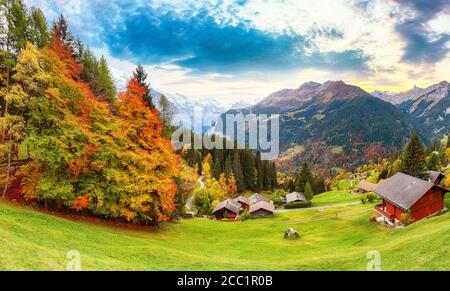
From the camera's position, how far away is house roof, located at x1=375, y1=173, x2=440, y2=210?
43031mm

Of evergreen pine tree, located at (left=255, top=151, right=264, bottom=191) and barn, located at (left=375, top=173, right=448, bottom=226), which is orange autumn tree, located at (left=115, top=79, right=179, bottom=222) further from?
evergreen pine tree, located at (left=255, top=151, right=264, bottom=191)

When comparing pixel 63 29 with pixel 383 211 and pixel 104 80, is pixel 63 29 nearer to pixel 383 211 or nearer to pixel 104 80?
pixel 104 80

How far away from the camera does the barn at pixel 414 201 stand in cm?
4297

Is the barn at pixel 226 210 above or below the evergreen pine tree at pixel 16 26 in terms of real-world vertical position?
below

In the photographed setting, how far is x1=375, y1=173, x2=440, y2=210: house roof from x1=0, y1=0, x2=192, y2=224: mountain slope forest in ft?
123

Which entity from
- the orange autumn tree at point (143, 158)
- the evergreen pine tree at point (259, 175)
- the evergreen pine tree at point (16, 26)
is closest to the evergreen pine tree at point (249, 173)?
the evergreen pine tree at point (259, 175)

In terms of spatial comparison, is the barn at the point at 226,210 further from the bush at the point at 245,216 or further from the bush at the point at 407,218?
the bush at the point at 407,218

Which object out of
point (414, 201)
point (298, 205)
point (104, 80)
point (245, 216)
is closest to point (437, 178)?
point (414, 201)

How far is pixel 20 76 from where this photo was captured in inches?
1134

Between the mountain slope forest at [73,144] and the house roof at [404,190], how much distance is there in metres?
37.5

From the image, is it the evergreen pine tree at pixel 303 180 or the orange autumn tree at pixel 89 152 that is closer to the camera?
the orange autumn tree at pixel 89 152
